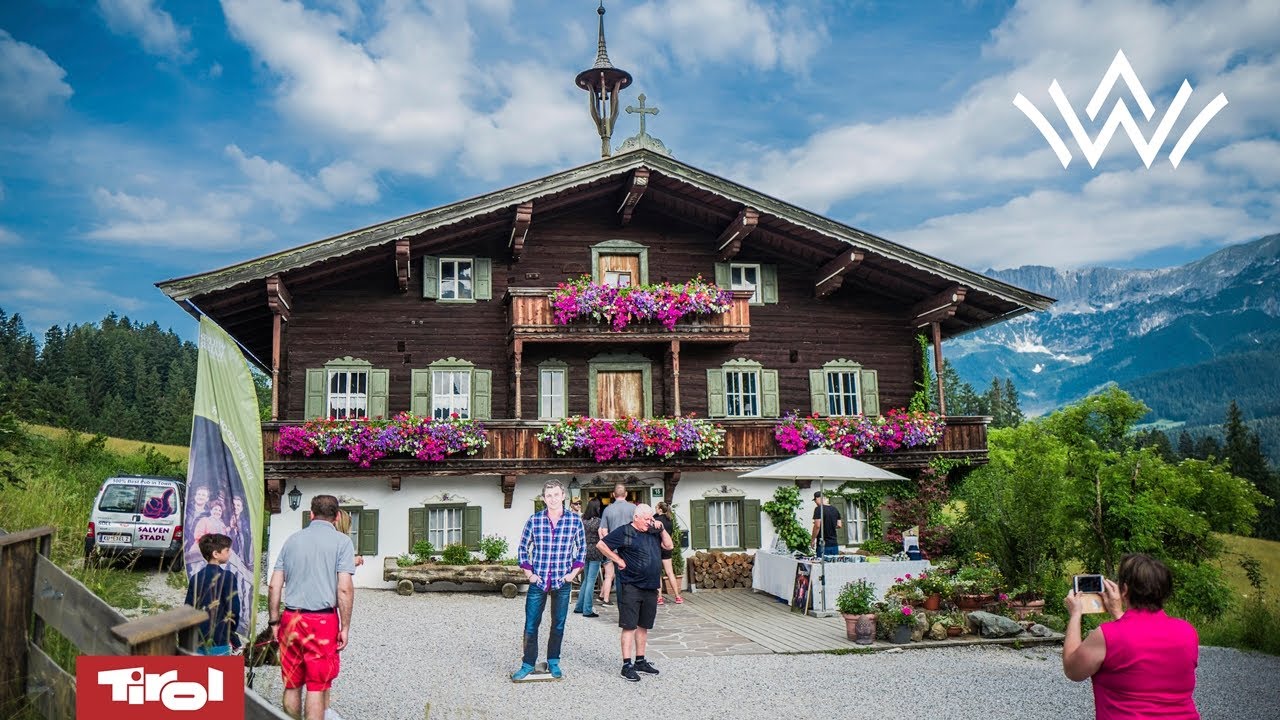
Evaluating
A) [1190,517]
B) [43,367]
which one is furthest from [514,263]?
[43,367]

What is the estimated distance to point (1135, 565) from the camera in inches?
190

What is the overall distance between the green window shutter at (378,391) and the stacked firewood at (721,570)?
7745mm

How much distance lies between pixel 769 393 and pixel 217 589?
17450 millimetres

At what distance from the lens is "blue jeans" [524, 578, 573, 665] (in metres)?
9.61

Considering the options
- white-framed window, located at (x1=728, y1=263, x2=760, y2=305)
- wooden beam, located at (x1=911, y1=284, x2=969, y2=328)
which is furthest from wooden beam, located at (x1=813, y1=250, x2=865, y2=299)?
wooden beam, located at (x1=911, y1=284, x2=969, y2=328)

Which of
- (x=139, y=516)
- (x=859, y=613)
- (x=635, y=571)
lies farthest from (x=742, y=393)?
(x=635, y=571)

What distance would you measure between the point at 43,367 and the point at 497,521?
68.2 m

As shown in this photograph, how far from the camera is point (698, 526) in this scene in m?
21.3

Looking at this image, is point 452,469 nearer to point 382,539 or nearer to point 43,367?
point 382,539

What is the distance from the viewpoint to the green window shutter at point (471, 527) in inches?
792

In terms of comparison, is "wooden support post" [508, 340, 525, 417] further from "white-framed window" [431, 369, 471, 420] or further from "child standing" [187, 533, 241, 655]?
"child standing" [187, 533, 241, 655]

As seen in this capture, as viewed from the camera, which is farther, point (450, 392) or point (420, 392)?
point (450, 392)

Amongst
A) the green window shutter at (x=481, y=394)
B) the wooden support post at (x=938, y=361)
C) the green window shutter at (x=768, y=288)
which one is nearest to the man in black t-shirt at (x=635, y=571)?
the green window shutter at (x=481, y=394)

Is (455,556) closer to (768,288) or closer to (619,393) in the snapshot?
(619,393)
